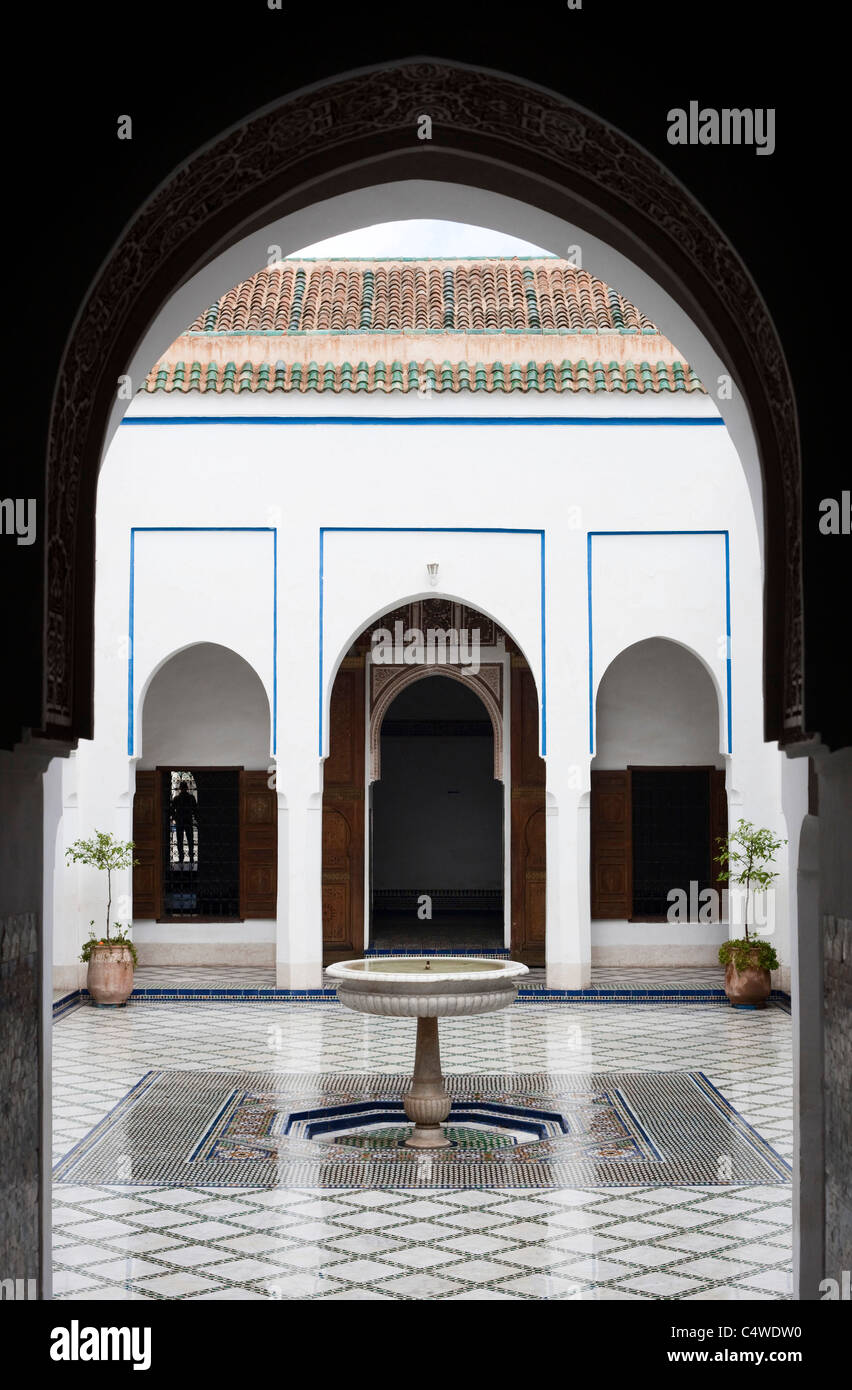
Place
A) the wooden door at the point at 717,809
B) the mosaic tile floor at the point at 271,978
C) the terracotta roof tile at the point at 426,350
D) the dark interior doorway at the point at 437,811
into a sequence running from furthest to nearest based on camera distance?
the dark interior doorway at the point at 437,811 → the wooden door at the point at 717,809 → the mosaic tile floor at the point at 271,978 → the terracotta roof tile at the point at 426,350

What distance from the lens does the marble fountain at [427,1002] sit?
5152 mm

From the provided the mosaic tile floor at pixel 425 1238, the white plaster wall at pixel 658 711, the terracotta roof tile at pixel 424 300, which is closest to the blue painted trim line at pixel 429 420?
the terracotta roof tile at pixel 424 300

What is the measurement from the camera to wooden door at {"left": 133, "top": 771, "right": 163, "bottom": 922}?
32.6ft

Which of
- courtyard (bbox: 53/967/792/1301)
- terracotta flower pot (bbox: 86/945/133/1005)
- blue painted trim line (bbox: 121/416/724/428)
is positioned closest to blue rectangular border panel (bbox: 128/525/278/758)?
blue painted trim line (bbox: 121/416/724/428)

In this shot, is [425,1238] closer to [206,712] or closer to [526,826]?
[526,826]

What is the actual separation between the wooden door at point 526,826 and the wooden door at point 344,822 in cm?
104

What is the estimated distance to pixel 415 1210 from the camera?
14.3ft

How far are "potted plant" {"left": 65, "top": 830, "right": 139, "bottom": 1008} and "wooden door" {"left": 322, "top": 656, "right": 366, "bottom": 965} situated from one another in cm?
154

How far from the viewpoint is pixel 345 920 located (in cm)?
986

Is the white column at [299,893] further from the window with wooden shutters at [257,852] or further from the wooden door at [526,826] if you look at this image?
the wooden door at [526,826]

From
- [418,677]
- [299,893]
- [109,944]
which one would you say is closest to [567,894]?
[299,893]

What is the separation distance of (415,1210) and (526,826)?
18.7ft

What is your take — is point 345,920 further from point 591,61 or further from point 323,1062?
point 591,61
